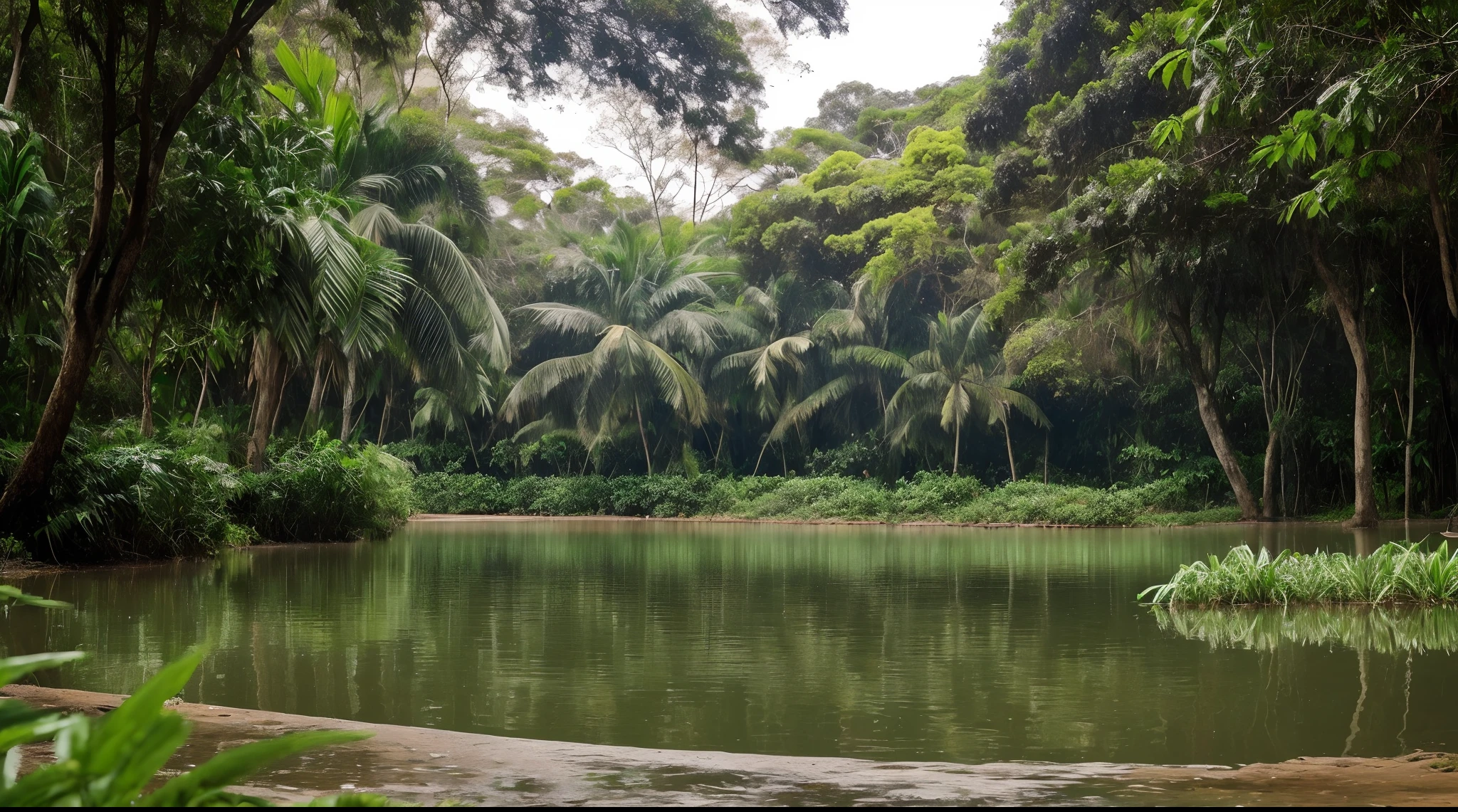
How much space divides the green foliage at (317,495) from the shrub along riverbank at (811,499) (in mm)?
8368

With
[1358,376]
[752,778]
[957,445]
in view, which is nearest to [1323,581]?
[752,778]

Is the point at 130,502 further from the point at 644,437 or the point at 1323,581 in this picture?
the point at 644,437

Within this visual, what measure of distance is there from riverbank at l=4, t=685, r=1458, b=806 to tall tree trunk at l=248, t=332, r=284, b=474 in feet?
45.3

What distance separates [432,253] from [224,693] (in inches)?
687

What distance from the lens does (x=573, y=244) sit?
39.1m

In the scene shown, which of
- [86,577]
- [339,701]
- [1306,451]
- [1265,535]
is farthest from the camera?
[1306,451]

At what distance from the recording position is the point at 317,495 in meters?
17.5

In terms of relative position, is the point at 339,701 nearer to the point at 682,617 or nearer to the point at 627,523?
the point at 682,617

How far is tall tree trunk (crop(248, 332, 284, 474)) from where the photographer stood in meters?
17.4

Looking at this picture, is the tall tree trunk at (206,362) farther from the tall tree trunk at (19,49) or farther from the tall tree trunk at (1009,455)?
the tall tree trunk at (1009,455)

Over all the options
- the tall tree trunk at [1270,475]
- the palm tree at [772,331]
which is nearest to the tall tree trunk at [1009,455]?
the palm tree at [772,331]

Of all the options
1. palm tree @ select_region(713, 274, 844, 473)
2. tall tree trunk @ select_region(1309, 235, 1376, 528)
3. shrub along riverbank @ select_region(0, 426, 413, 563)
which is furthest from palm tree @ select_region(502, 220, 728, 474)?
tall tree trunk @ select_region(1309, 235, 1376, 528)

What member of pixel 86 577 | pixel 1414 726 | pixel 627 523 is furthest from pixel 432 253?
pixel 1414 726

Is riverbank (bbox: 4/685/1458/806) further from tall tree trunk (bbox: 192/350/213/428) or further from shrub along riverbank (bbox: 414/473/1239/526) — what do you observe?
shrub along riverbank (bbox: 414/473/1239/526)
